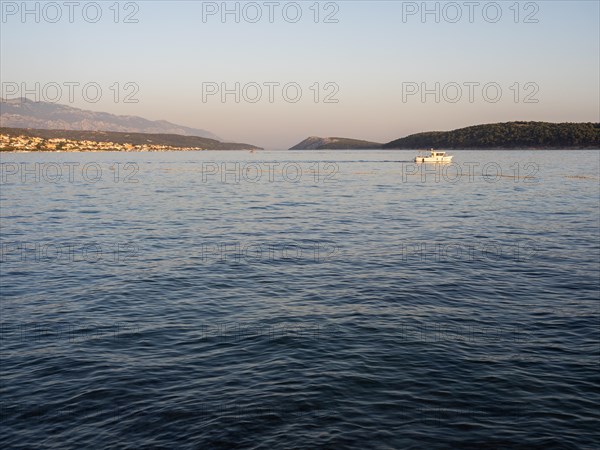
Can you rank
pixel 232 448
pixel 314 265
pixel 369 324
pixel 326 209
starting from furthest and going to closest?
pixel 326 209 < pixel 314 265 < pixel 369 324 < pixel 232 448

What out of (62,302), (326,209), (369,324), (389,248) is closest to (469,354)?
(369,324)

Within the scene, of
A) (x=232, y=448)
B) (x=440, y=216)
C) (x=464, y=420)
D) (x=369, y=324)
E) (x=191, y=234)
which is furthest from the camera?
(x=440, y=216)

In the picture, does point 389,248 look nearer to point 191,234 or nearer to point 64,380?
point 191,234

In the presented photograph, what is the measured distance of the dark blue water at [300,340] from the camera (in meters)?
14.9

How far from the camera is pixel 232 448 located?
1388 cm

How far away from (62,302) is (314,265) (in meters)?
14.9

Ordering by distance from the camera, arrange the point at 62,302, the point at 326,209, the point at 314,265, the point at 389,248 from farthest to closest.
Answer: the point at 326,209
the point at 389,248
the point at 314,265
the point at 62,302

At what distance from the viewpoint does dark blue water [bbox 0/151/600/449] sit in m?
14.9

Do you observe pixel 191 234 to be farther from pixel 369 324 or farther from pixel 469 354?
pixel 469 354

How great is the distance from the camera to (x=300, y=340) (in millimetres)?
21516

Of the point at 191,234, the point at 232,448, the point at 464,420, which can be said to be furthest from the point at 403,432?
the point at 191,234

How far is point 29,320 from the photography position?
23.9 m

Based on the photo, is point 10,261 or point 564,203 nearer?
point 10,261

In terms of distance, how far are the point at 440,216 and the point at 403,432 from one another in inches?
1931
